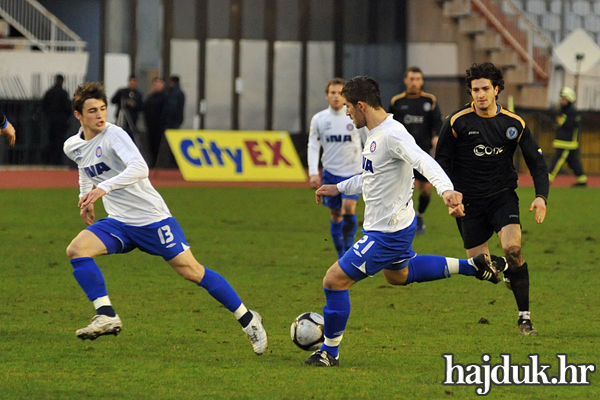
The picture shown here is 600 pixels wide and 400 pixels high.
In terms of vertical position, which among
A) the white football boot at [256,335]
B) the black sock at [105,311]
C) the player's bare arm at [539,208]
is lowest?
the white football boot at [256,335]

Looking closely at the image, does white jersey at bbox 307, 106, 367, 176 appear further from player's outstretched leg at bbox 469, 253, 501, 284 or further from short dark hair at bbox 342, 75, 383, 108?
short dark hair at bbox 342, 75, 383, 108

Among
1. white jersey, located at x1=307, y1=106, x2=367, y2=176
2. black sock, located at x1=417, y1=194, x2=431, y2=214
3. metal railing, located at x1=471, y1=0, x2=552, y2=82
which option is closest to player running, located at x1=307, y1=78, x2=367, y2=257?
white jersey, located at x1=307, y1=106, x2=367, y2=176

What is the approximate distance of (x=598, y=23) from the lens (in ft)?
112

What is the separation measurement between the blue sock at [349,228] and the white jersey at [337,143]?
0.49m

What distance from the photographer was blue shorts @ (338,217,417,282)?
6398 millimetres

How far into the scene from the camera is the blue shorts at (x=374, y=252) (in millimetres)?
6398

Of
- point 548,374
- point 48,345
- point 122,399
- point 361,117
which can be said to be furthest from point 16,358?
point 548,374

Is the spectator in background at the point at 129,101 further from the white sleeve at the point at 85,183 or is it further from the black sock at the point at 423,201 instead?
the white sleeve at the point at 85,183

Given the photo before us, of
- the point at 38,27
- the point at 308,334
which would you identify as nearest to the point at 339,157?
the point at 308,334

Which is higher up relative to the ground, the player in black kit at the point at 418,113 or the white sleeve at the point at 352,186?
the player in black kit at the point at 418,113

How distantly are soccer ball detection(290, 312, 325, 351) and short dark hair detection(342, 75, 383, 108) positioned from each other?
151 centimetres

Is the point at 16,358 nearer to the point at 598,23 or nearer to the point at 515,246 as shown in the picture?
the point at 515,246

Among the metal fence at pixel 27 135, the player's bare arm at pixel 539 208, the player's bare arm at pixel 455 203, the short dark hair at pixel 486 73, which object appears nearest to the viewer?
the player's bare arm at pixel 455 203

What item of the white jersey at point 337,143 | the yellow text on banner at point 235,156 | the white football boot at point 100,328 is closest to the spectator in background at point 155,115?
the yellow text on banner at point 235,156
